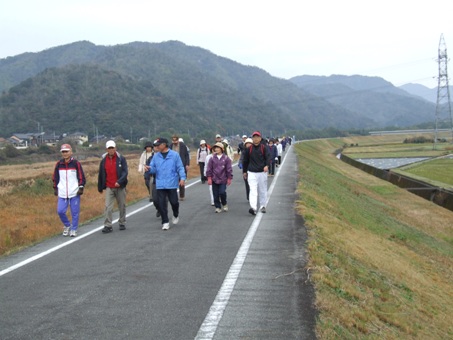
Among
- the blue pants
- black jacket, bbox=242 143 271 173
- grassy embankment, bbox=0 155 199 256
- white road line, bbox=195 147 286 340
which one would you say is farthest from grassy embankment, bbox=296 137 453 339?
grassy embankment, bbox=0 155 199 256

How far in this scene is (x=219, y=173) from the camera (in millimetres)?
12289

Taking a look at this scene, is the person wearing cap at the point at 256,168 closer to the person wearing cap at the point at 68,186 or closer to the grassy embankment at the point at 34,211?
the person wearing cap at the point at 68,186

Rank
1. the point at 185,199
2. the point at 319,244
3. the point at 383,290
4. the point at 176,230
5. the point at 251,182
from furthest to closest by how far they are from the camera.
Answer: the point at 185,199, the point at 251,182, the point at 176,230, the point at 319,244, the point at 383,290

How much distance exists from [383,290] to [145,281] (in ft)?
11.0

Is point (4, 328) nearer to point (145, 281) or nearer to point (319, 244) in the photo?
point (145, 281)

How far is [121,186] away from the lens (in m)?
10.5

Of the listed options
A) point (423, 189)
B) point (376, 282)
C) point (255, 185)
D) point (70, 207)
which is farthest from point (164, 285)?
point (423, 189)

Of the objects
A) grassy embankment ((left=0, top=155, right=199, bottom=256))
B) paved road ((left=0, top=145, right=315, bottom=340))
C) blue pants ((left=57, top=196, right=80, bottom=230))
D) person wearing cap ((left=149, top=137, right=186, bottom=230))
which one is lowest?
grassy embankment ((left=0, top=155, right=199, bottom=256))

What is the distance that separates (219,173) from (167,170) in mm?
2209

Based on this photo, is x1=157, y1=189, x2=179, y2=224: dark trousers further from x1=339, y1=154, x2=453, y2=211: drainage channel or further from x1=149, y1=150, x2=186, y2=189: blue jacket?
x1=339, y1=154, x2=453, y2=211: drainage channel

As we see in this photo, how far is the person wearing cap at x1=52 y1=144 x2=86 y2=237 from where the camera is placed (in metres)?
10.2

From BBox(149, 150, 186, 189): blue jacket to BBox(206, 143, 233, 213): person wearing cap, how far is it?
77.4 inches

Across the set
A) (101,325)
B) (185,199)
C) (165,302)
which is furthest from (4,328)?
(185,199)

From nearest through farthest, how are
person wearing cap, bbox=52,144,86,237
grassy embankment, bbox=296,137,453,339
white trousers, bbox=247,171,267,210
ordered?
grassy embankment, bbox=296,137,453,339 < person wearing cap, bbox=52,144,86,237 < white trousers, bbox=247,171,267,210
